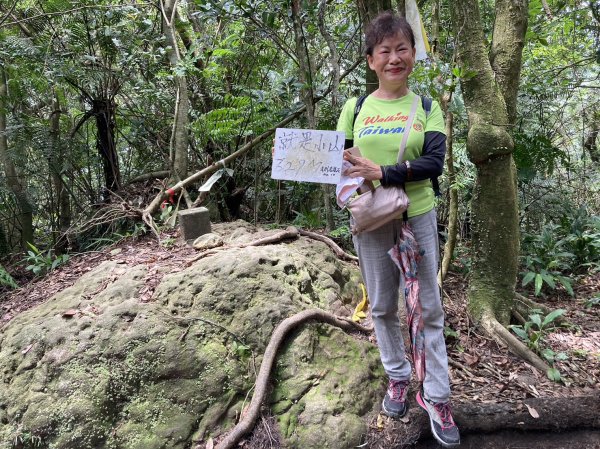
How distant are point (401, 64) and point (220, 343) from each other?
6.60 feet

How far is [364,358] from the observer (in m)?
2.77

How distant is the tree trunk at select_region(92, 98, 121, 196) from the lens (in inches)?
234

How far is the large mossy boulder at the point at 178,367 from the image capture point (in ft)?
7.80

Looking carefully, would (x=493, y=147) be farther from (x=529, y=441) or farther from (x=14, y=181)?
(x=14, y=181)

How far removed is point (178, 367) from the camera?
2574mm

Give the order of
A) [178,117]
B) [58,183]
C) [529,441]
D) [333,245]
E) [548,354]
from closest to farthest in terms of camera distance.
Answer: [529,441] → [548,354] → [333,245] → [178,117] → [58,183]

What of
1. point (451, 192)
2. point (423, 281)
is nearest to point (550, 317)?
point (451, 192)

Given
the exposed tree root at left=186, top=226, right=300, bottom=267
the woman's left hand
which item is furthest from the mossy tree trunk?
the exposed tree root at left=186, top=226, right=300, bottom=267

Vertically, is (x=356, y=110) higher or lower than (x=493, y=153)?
higher

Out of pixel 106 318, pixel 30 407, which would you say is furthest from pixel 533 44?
pixel 30 407

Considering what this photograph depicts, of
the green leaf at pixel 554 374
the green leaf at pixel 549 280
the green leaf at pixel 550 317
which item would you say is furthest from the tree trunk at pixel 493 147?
the green leaf at pixel 549 280

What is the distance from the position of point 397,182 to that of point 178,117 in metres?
4.01

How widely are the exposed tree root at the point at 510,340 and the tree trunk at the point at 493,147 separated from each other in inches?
3.0

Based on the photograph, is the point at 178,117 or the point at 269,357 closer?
the point at 269,357
